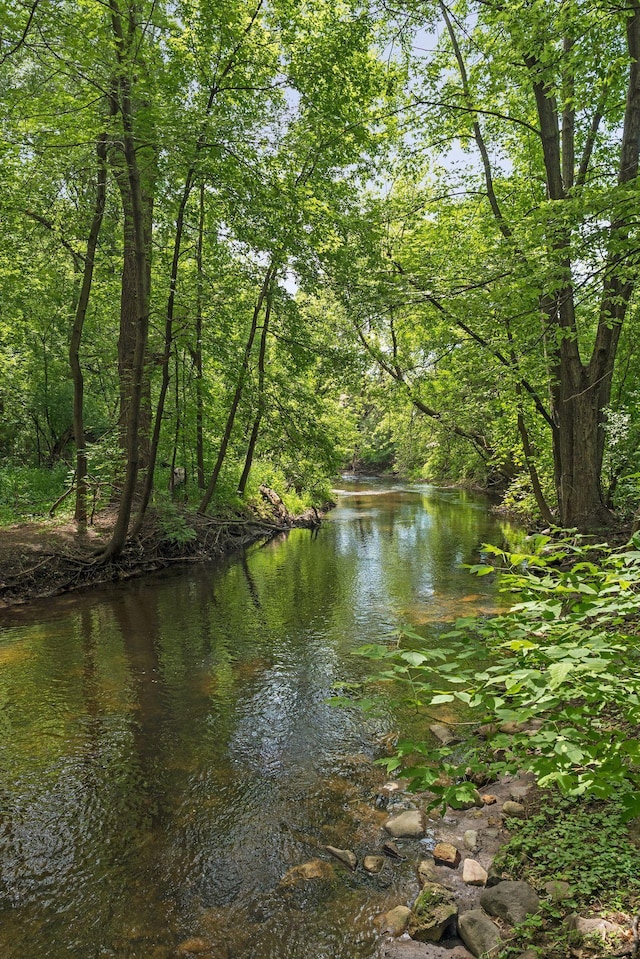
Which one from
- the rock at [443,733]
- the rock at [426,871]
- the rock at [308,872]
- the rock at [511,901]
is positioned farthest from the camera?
the rock at [443,733]

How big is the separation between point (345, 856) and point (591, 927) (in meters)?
1.72

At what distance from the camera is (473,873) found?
326 cm

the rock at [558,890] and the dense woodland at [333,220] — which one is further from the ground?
the dense woodland at [333,220]

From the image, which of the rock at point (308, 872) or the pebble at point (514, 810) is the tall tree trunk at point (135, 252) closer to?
the rock at point (308, 872)

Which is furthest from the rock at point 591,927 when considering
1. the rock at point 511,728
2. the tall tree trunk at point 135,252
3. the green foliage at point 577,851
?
the tall tree trunk at point 135,252

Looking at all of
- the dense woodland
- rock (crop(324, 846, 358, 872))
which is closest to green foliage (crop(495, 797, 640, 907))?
rock (crop(324, 846, 358, 872))

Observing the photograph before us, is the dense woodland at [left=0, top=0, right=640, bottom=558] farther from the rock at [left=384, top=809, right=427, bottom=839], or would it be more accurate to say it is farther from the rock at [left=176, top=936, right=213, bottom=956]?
the rock at [left=176, top=936, right=213, bottom=956]

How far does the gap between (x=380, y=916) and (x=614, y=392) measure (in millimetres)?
11867

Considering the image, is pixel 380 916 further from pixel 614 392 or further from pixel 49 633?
pixel 614 392

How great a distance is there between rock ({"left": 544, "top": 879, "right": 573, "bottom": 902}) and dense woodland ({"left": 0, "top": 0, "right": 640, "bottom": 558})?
513 centimetres

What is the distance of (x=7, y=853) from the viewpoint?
3.79 meters

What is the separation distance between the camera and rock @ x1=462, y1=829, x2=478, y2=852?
141 inches

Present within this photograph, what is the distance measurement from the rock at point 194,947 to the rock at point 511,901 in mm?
1639

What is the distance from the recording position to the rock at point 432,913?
114 inches
